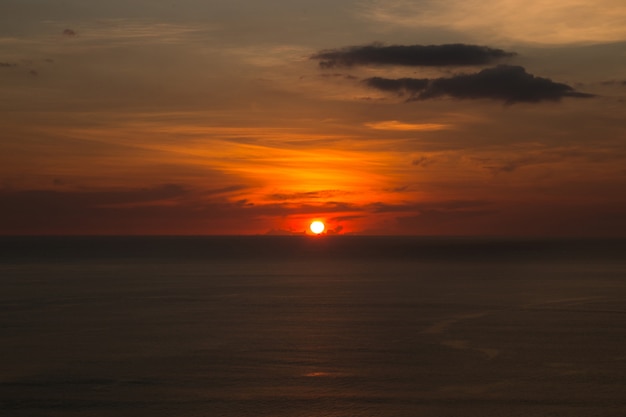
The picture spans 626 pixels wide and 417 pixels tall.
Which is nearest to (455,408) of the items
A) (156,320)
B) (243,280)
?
(156,320)

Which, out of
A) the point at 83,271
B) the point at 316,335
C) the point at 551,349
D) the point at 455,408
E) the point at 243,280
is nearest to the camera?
the point at 455,408

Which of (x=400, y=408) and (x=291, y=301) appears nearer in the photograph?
(x=400, y=408)

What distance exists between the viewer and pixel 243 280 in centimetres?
8562

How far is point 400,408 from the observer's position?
27.6m

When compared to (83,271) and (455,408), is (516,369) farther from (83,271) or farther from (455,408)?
(83,271)

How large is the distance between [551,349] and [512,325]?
8755mm

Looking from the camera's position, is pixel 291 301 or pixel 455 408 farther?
pixel 291 301

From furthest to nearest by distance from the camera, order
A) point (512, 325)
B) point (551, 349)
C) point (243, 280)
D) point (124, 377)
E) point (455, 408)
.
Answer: point (243, 280) → point (512, 325) → point (551, 349) → point (124, 377) → point (455, 408)

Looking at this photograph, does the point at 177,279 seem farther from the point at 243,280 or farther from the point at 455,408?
the point at 455,408

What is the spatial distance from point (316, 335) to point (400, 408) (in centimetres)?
1510

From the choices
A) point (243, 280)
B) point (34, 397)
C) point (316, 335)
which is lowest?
point (34, 397)

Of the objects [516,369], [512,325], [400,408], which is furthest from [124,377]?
[512,325]

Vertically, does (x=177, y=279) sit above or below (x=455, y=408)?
above

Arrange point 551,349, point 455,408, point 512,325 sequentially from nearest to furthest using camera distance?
point 455,408 → point 551,349 → point 512,325
